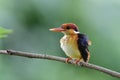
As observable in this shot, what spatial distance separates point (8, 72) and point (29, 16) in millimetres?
741

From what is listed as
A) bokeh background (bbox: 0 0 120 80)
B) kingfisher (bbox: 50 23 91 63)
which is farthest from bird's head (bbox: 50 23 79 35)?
bokeh background (bbox: 0 0 120 80)

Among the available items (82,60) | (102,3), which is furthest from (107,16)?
(82,60)

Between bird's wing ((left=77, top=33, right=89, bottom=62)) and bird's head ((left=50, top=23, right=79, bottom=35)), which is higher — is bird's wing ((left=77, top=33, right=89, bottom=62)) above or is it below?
below

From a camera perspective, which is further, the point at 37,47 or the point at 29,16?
the point at 29,16

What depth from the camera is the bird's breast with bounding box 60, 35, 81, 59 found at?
1.72 meters

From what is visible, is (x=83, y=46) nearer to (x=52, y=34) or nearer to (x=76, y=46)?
(x=76, y=46)

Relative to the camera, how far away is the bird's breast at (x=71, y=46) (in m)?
1.72

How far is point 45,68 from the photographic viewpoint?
3602 mm

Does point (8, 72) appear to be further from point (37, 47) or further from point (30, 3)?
point (30, 3)

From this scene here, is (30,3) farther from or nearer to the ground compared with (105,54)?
farther from the ground

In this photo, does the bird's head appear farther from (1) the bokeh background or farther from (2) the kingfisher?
(1) the bokeh background

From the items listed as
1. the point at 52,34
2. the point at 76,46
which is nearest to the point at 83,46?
the point at 76,46

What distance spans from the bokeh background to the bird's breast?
→ 161 centimetres

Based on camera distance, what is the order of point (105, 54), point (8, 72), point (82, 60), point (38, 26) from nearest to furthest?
point (82, 60) → point (8, 72) → point (105, 54) → point (38, 26)
